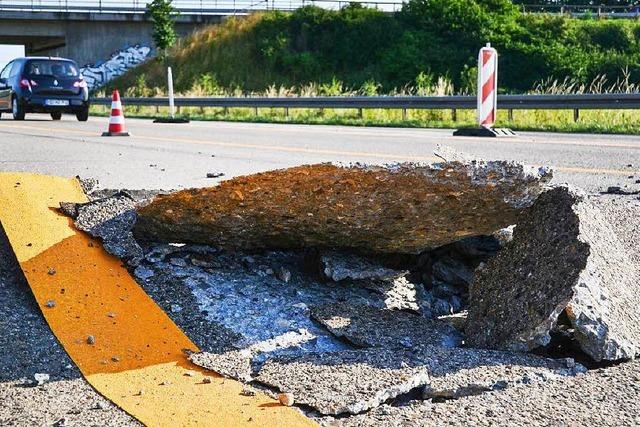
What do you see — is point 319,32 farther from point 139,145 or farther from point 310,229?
point 310,229

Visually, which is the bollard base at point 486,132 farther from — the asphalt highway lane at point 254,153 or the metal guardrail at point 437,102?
the metal guardrail at point 437,102

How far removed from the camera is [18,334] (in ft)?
9.45

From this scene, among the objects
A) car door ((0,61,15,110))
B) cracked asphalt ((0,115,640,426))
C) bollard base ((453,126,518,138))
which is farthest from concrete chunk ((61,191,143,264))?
car door ((0,61,15,110))

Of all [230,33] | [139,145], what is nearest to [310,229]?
[139,145]

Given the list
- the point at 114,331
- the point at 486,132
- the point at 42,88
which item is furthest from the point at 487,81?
the point at 42,88

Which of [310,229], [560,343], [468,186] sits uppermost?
[468,186]

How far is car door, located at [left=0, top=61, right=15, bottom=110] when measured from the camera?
20.3 m

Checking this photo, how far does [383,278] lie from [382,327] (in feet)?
1.77

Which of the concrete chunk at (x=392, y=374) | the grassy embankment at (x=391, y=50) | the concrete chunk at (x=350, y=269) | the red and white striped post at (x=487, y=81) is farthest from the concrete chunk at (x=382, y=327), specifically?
the grassy embankment at (x=391, y=50)

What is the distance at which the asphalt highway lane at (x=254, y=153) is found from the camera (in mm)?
6770

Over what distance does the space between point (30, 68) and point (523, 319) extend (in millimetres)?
19136

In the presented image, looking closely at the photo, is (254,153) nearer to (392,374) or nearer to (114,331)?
(114,331)

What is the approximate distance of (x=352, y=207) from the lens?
10.4ft

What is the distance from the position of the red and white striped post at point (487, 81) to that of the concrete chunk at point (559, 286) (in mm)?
8894
